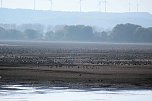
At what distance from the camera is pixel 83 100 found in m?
30.1

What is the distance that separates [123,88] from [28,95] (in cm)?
922

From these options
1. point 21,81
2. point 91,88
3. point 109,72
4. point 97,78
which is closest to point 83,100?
point 91,88

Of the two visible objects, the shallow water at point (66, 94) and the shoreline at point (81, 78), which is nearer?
the shallow water at point (66, 94)

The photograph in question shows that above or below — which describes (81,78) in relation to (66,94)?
below

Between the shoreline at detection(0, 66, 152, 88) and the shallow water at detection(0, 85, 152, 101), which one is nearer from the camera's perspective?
the shallow water at detection(0, 85, 152, 101)

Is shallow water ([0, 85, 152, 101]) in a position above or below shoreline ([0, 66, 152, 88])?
above

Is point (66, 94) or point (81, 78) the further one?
point (81, 78)

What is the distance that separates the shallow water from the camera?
30828 millimetres

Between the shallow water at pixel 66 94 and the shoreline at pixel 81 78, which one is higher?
the shallow water at pixel 66 94

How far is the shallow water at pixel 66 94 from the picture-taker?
30.8 metres

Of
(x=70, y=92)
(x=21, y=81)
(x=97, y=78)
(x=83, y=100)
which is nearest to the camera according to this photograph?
(x=83, y=100)

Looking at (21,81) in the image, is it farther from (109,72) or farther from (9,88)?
(109,72)

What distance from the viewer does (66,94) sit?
3291 cm

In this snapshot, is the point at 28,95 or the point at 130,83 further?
the point at 130,83
